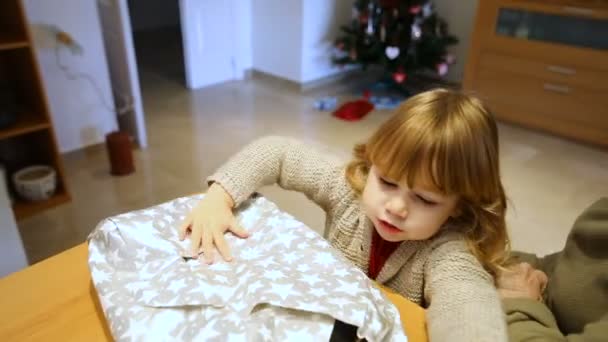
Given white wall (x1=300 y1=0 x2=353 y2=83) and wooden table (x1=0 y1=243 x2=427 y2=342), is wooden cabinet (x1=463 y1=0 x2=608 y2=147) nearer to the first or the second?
white wall (x1=300 y1=0 x2=353 y2=83)

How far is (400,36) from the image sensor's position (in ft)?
10.2

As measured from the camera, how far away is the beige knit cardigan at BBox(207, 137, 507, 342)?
630 mm

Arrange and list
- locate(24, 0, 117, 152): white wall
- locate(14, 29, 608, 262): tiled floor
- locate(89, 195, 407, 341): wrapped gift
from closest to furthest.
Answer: locate(89, 195, 407, 341): wrapped gift → locate(14, 29, 608, 262): tiled floor → locate(24, 0, 117, 152): white wall

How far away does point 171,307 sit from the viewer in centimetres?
59

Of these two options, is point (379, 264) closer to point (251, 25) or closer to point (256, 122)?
point (256, 122)

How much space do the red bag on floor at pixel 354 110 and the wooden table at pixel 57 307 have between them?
93.8 inches

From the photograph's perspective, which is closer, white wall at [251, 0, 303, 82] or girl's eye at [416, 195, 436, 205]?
girl's eye at [416, 195, 436, 205]

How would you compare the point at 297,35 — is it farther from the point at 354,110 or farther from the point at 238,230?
the point at 238,230

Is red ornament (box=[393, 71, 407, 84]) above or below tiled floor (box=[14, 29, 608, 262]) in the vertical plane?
above

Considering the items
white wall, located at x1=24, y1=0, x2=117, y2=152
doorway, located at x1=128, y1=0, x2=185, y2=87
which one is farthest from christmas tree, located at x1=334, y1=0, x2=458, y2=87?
white wall, located at x1=24, y1=0, x2=117, y2=152

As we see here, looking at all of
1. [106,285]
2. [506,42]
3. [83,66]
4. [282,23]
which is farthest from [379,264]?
[282,23]

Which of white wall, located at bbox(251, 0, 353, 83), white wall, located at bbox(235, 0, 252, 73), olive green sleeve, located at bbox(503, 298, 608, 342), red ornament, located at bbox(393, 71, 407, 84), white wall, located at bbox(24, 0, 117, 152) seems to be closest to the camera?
olive green sleeve, located at bbox(503, 298, 608, 342)

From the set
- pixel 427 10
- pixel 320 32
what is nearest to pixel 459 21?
pixel 427 10

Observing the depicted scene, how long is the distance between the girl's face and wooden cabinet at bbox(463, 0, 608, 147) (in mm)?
2085
